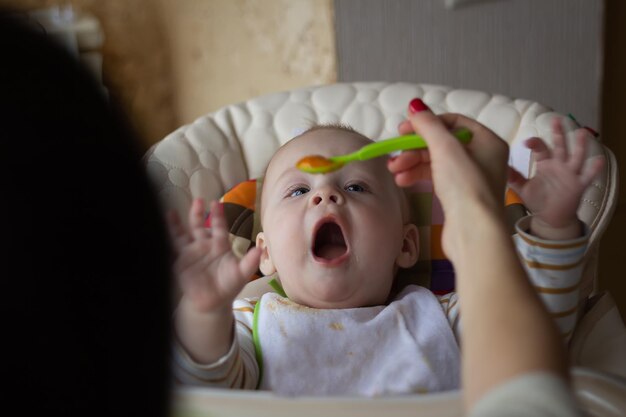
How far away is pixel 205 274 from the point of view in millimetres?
653

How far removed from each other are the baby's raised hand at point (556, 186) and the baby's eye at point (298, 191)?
0.29 meters

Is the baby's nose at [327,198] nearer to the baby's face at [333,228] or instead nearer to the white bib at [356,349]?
the baby's face at [333,228]

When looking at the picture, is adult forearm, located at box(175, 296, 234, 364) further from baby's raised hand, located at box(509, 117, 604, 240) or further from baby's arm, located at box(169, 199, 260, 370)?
baby's raised hand, located at box(509, 117, 604, 240)

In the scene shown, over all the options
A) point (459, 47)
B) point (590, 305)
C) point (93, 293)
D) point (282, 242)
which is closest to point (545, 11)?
point (459, 47)

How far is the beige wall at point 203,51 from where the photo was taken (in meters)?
2.00

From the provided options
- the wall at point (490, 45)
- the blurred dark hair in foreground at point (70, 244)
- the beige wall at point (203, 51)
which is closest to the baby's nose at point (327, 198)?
the blurred dark hair in foreground at point (70, 244)

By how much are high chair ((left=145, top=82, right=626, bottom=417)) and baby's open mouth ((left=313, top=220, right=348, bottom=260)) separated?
0.18 meters

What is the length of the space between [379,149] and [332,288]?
247mm

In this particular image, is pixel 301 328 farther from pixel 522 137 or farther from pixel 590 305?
pixel 522 137

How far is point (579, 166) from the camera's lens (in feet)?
2.42

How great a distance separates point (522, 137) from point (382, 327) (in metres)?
0.44

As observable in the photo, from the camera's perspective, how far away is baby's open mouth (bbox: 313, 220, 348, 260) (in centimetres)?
92

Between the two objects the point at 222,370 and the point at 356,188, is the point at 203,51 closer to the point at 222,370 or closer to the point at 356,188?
the point at 356,188

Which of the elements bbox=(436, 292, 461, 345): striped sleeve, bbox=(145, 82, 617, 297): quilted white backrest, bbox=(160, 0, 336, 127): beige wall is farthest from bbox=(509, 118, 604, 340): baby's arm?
bbox=(160, 0, 336, 127): beige wall
